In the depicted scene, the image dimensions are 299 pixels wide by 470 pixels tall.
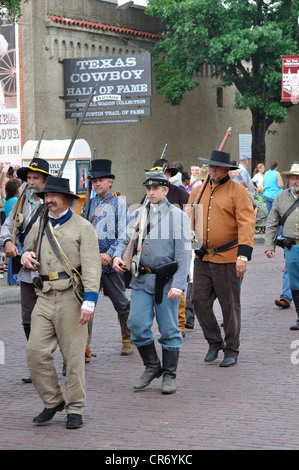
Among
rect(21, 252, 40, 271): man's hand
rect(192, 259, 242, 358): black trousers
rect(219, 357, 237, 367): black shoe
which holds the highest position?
rect(21, 252, 40, 271): man's hand

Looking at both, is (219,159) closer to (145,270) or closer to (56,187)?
(145,270)

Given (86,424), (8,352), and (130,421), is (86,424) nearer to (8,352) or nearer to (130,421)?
(130,421)

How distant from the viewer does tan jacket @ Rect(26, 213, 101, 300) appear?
21.7ft

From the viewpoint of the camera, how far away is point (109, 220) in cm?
891

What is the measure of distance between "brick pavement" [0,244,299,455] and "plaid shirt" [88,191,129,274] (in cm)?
119

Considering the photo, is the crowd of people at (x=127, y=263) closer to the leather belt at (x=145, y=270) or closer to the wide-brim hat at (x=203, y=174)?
the leather belt at (x=145, y=270)

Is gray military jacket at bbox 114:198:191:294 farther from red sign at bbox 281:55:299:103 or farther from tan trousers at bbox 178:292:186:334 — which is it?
red sign at bbox 281:55:299:103

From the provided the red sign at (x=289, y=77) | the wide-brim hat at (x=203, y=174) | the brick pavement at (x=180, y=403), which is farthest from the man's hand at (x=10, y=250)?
the red sign at (x=289, y=77)

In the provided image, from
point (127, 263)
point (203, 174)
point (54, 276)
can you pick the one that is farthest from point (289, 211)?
point (54, 276)

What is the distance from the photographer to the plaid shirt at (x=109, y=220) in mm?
8898

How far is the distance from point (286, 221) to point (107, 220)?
110 inches

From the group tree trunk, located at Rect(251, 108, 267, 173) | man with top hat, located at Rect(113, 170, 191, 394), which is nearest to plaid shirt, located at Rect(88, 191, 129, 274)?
man with top hat, located at Rect(113, 170, 191, 394)

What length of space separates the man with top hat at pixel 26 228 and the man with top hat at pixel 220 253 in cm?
168
